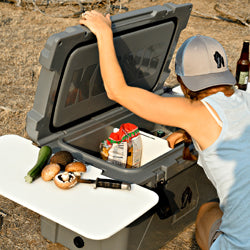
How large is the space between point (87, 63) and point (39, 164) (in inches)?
26.3

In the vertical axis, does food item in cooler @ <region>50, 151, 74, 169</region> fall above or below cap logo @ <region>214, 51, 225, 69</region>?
below

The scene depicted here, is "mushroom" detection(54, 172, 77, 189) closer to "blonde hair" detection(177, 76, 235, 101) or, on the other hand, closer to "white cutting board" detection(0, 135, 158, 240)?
"white cutting board" detection(0, 135, 158, 240)

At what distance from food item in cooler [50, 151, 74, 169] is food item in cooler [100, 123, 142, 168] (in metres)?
0.48

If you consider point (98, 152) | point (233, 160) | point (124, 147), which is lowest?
point (98, 152)

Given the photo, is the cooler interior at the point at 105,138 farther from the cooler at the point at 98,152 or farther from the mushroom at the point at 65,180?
the mushroom at the point at 65,180

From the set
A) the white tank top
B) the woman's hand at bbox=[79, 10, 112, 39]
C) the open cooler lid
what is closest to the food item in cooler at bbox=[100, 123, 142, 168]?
the open cooler lid

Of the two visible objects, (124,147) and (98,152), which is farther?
(98,152)

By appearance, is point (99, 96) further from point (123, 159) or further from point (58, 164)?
point (58, 164)

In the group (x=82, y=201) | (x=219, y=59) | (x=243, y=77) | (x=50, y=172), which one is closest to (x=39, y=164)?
(x=50, y=172)

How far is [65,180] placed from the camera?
2.39 metres

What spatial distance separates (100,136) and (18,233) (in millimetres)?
879

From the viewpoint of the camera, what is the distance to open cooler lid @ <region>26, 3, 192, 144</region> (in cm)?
257

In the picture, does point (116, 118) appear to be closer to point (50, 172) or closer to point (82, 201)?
point (50, 172)

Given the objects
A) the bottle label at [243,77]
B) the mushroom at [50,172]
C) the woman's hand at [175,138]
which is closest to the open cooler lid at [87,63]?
the mushroom at [50,172]
